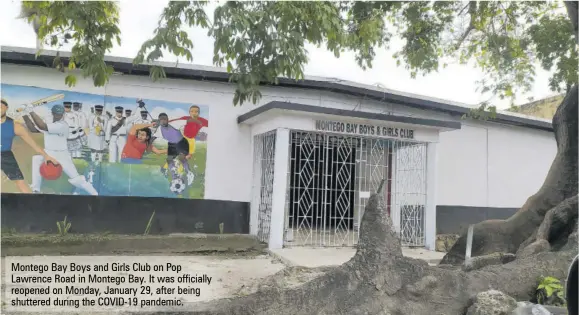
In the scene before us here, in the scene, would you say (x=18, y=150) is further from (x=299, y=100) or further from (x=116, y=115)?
(x=299, y=100)

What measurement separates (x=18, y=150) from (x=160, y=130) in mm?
2426

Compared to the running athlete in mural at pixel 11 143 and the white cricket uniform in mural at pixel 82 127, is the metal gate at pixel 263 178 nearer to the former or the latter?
the white cricket uniform in mural at pixel 82 127

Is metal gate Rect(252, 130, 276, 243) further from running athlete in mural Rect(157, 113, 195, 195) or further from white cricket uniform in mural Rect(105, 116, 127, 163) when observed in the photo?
white cricket uniform in mural Rect(105, 116, 127, 163)

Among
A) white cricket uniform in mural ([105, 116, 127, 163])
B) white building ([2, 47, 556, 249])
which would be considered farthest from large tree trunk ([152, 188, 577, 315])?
white cricket uniform in mural ([105, 116, 127, 163])

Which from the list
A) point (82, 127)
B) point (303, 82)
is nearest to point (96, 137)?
point (82, 127)

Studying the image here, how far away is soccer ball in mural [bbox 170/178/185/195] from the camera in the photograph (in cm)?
870

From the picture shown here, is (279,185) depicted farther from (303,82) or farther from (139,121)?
(139,121)

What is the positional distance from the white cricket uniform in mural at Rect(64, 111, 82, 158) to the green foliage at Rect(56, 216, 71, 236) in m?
1.20

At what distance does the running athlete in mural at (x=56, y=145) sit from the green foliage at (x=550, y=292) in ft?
24.0

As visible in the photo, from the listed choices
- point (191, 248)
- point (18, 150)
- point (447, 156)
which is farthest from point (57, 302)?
point (447, 156)

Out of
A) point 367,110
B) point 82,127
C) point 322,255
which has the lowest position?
point 322,255

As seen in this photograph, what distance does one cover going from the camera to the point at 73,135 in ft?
26.8

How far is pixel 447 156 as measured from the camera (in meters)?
10.7
